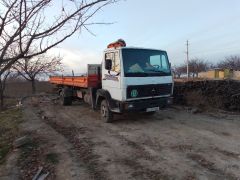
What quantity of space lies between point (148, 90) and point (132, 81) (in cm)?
75

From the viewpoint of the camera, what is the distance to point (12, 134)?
11.0 metres

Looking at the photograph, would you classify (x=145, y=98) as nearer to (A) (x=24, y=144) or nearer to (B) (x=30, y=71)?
(A) (x=24, y=144)

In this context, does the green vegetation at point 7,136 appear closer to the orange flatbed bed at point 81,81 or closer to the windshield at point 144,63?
the orange flatbed bed at point 81,81

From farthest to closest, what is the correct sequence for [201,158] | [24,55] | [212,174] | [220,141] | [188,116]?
1. [188,116]
2. [220,141]
3. [201,158]
4. [212,174]
5. [24,55]

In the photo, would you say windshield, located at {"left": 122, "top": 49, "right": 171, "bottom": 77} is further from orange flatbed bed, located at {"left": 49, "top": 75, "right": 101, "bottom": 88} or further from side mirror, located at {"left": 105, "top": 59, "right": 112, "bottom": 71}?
orange flatbed bed, located at {"left": 49, "top": 75, "right": 101, "bottom": 88}

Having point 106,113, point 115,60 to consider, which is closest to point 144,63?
point 115,60

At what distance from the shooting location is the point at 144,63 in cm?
1157

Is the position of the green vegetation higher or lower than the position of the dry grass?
lower

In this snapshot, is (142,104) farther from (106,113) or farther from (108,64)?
(108,64)

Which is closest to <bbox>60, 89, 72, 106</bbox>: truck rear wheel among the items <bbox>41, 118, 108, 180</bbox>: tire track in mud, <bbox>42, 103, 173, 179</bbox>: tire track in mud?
<bbox>41, 118, 108, 180</bbox>: tire track in mud

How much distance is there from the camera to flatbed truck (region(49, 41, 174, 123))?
36.7 feet

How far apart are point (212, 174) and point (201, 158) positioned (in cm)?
99

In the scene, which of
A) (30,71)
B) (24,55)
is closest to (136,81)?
(24,55)

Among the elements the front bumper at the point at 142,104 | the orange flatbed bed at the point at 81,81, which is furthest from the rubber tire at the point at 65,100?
the front bumper at the point at 142,104
